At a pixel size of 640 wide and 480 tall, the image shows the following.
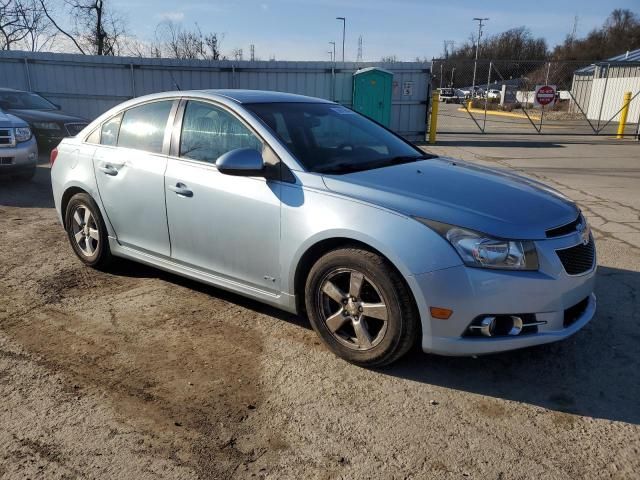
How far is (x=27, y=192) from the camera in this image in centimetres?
862

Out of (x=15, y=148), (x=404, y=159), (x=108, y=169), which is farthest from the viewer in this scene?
(x=15, y=148)

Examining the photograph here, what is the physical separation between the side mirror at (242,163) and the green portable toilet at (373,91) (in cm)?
1298

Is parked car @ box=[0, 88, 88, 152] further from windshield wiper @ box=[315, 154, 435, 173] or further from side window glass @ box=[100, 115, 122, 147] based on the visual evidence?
windshield wiper @ box=[315, 154, 435, 173]

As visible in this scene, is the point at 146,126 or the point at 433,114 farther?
the point at 433,114

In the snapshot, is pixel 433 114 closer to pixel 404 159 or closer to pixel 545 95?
pixel 545 95

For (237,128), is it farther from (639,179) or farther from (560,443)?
(639,179)

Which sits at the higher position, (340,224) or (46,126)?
(340,224)

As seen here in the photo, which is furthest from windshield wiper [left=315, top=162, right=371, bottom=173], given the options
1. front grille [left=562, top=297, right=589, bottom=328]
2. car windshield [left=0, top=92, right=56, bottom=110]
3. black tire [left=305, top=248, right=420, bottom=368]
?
car windshield [left=0, top=92, right=56, bottom=110]

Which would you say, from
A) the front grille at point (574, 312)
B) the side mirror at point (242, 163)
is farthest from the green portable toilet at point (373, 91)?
the front grille at point (574, 312)

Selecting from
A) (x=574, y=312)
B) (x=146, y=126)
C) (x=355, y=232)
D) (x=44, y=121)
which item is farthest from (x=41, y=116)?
(x=574, y=312)

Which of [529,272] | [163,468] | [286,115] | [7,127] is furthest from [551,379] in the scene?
[7,127]

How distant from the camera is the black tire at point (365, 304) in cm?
288

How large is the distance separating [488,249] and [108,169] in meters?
3.19

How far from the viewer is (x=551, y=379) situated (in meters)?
3.05
